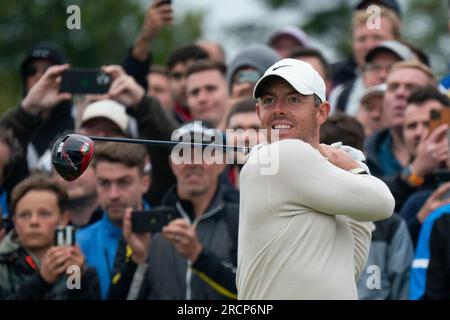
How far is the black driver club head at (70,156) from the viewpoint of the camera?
803 cm

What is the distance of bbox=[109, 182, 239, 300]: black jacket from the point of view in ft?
35.1

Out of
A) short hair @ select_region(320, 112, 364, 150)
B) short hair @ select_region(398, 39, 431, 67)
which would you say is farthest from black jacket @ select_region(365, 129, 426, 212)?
short hair @ select_region(398, 39, 431, 67)

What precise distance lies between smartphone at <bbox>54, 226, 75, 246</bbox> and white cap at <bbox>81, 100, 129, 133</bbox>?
5.57 ft

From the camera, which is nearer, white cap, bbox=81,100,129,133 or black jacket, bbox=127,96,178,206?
black jacket, bbox=127,96,178,206

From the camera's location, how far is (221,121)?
43.6ft

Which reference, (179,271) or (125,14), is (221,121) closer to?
(179,271)

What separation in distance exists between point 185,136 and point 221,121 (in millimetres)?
2007

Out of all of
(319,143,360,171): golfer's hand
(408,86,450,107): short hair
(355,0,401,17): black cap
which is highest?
(355,0,401,17): black cap

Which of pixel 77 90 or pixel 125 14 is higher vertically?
pixel 125 14

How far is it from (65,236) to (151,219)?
72 cm

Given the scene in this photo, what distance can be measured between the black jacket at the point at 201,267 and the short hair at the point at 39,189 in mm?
893

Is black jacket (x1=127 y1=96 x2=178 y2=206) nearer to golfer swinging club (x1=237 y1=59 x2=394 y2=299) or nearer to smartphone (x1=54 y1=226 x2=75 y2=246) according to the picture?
smartphone (x1=54 y1=226 x2=75 y2=246)

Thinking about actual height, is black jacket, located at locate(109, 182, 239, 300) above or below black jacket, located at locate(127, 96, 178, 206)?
below
